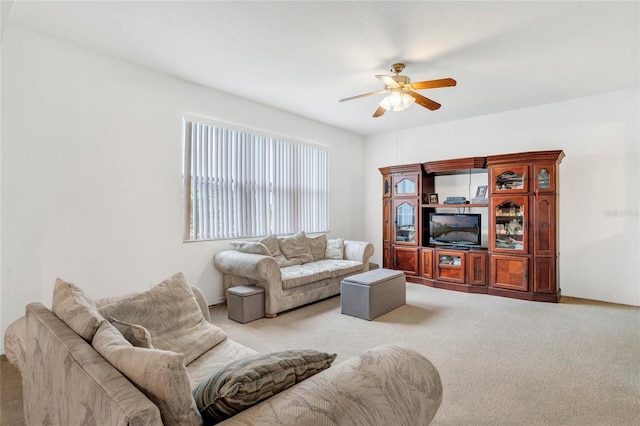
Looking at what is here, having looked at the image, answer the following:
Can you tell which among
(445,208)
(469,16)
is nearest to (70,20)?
(469,16)

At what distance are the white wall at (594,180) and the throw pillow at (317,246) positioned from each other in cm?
316

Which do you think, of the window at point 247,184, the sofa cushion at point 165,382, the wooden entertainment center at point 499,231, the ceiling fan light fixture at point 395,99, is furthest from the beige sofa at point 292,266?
A: the sofa cushion at point 165,382

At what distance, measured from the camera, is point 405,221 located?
5.88 metres

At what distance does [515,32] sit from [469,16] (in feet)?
1.86

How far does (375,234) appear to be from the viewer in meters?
6.83

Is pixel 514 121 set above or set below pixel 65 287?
above

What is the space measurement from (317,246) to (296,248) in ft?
1.44

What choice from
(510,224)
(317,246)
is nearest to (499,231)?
(510,224)

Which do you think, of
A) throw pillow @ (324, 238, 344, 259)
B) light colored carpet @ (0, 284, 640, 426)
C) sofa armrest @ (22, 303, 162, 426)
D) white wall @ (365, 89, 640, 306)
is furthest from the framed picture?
sofa armrest @ (22, 303, 162, 426)

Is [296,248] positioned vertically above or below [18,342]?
above

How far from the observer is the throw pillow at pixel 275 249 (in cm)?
461

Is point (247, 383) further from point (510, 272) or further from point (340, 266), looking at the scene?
point (510, 272)

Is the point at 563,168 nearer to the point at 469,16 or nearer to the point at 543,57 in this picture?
the point at 543,57

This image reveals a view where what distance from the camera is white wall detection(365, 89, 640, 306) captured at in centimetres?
Answer: 441
